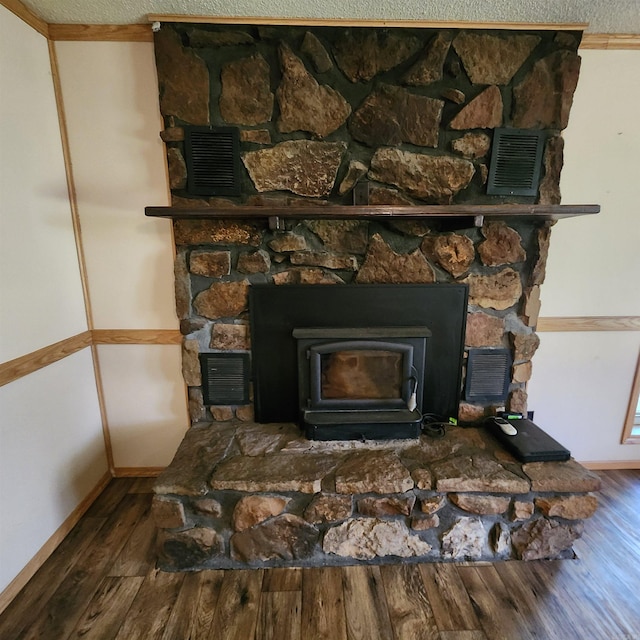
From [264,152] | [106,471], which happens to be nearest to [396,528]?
[106,471]

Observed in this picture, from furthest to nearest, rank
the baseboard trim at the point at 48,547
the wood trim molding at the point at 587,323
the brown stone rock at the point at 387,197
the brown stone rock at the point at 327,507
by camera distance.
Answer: the wood trim molding at the point at 587,323 → the brown stone rock at the point at 387,197 → the brown stone rock at the point at 327,507 → the baseboard trim at the point at 48,547

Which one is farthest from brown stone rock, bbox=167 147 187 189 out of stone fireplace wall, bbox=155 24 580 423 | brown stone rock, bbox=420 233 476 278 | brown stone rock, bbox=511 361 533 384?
brown stone rock, bbox=511 361 533 384

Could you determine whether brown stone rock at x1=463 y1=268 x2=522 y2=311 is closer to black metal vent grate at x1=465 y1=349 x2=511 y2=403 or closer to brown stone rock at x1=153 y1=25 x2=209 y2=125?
black metal vent grate at x1=465 y1=349 x2=511 y2=403

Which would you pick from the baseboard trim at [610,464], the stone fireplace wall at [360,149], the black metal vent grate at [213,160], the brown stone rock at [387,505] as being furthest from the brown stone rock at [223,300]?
the baseboard trim at [610,464]

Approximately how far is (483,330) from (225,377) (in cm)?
140

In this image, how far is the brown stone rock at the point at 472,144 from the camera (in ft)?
5.74

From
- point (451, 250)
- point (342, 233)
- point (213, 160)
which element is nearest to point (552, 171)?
point (451, 250)

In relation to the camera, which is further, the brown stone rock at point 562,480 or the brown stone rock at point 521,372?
the brown stone rock at point 521,372

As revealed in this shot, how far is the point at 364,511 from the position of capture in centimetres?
158

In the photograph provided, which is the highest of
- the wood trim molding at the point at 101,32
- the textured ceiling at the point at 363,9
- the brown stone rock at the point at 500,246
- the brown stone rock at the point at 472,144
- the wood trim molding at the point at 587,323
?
the textured ceiling at the point at 363,9

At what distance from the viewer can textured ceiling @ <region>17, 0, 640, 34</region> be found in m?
1.54

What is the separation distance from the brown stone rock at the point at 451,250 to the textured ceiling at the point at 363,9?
95 centimetres

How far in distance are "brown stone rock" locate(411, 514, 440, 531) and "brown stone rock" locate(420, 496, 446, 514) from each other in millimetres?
35

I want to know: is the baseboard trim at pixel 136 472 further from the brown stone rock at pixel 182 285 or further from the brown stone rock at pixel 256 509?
the brown stone rock at pixel 182 285
